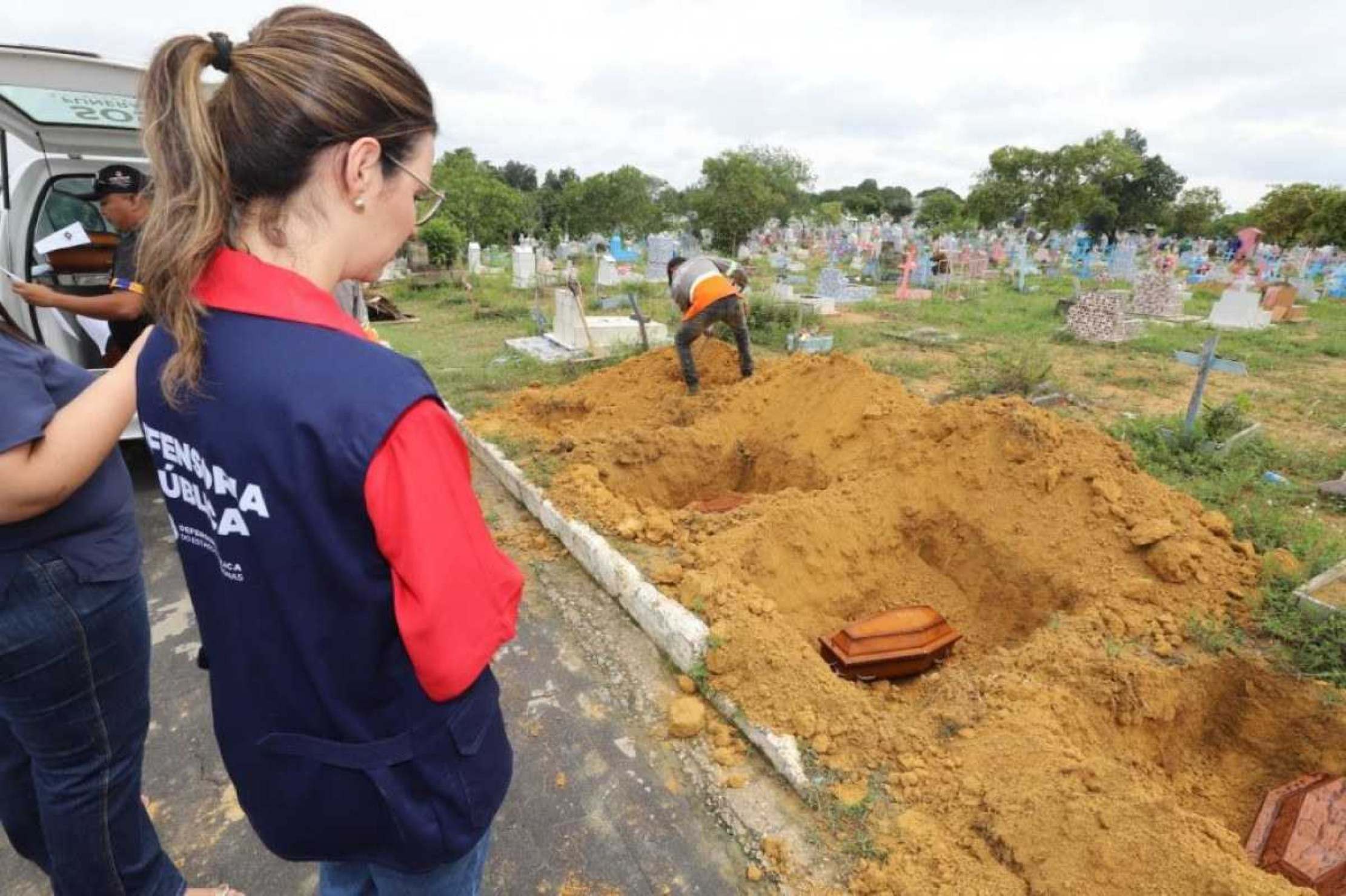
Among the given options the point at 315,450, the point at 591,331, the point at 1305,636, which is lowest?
the point at 1305,636

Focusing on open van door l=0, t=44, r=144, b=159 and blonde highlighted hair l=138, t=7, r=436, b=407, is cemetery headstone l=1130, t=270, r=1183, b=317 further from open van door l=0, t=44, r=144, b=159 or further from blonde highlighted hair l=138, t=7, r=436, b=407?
blonde highlighted hair l=138, t=7, r=436, b=407

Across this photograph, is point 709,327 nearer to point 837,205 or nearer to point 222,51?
point 222,51

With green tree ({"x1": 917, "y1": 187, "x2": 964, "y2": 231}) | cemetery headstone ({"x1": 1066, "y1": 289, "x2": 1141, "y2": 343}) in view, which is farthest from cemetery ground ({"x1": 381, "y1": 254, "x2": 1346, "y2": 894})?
green tree ({"x1": 917, "y1": 187, "x2": 964, "y2": 231})

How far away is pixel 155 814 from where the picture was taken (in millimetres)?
2393

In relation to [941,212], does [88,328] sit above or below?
below

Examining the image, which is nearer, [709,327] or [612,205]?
[709,327]

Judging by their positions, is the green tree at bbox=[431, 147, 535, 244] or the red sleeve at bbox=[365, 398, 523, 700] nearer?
the red sleeve at bbox=[365, 398, 523, 700]

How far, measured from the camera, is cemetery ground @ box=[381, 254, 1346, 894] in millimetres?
2189

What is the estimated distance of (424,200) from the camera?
123 cm

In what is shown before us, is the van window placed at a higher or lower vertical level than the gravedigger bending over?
Result: higher

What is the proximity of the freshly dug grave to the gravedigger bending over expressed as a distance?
128 centimetres

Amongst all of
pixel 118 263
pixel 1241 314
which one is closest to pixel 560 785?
pixel 118 263

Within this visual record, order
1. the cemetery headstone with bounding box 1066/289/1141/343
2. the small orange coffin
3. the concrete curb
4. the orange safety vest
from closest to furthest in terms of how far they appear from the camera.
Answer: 1. the concrete curb
2. the small orange coffin
3. the orange safety vest
4. the cemetery headstone with bounding box 1066/289/1141/343

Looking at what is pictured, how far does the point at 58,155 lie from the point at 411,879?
16.7ft
